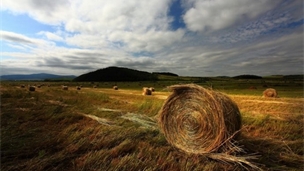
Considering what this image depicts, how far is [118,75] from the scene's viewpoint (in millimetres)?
131125

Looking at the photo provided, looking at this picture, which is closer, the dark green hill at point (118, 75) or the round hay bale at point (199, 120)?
the round hay bale at point (199, 120)

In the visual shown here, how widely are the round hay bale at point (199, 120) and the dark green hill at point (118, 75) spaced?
113386mm

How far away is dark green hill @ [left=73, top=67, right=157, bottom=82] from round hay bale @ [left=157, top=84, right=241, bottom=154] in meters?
113

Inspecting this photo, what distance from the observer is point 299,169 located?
4668mm

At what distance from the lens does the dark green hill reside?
125438mm

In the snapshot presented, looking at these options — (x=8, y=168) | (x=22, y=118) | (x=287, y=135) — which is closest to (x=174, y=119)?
(x=287, y=135)

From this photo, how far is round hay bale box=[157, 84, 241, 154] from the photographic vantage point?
17.8 ft

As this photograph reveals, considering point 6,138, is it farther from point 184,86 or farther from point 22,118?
point 184,86

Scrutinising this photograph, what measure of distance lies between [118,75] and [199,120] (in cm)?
12691

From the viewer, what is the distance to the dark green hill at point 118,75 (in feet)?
412

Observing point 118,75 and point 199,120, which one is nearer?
point 199,120

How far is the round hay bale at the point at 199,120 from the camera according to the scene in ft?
17.8

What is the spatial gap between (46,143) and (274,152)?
5.21 m

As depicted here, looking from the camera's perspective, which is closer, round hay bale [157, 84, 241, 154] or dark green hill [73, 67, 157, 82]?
round hay bale [157, 84, 241, 154]
